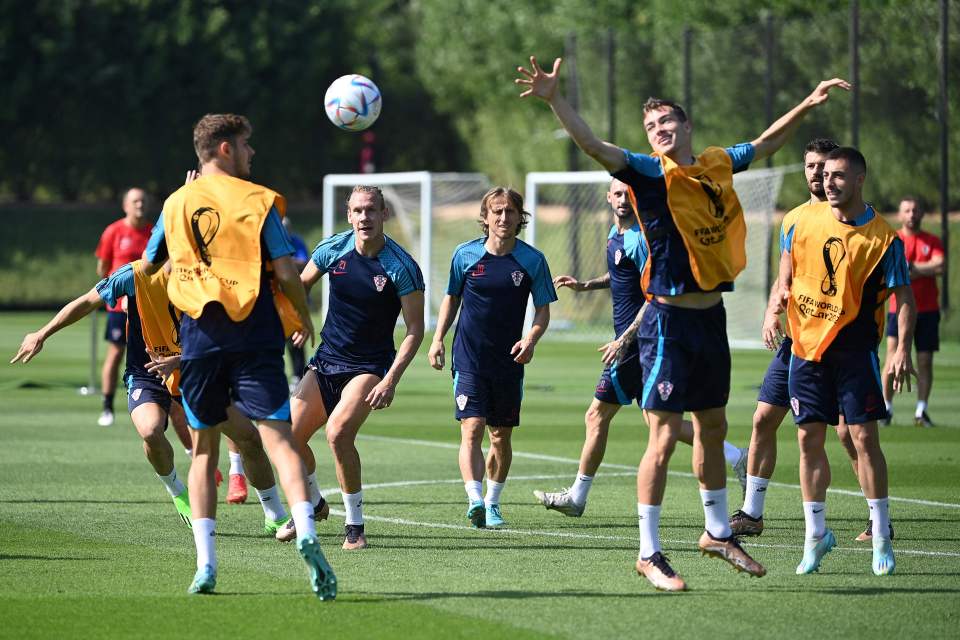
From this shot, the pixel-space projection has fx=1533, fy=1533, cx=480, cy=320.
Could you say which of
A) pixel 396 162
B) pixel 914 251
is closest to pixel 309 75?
pixel 396 162

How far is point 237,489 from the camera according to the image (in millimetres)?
10438

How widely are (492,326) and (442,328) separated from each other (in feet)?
1.09

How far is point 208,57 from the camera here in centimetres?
5212

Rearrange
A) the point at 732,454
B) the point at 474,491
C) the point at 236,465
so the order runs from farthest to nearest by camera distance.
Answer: the point at 236,465
the point at 732,454
the point at 474,491

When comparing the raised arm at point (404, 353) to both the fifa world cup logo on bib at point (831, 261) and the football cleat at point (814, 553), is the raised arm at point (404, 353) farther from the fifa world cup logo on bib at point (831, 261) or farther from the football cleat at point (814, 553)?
the football cleat at point (814, 553)

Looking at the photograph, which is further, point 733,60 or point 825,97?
point 733,60

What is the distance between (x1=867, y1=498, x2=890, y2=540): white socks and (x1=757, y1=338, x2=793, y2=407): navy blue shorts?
3.06ft

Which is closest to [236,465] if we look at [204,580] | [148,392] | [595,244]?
[148,392]

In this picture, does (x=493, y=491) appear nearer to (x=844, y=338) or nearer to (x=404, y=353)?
(x=404, y=353)

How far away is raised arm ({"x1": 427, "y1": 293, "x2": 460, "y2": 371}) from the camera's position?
9.46 meters

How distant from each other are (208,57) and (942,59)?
30.5 meters

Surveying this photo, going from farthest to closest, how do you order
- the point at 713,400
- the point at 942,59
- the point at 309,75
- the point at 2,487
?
the point at 309,75
the point at 942,59
the point at 2,487
the point at 713,400

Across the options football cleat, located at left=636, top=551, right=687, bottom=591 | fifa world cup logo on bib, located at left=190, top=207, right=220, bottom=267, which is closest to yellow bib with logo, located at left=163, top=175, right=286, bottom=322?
fifa world cup logo on bib, located at left=190, top=207, right=220, bottom=267

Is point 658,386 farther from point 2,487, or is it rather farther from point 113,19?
point 113,19
